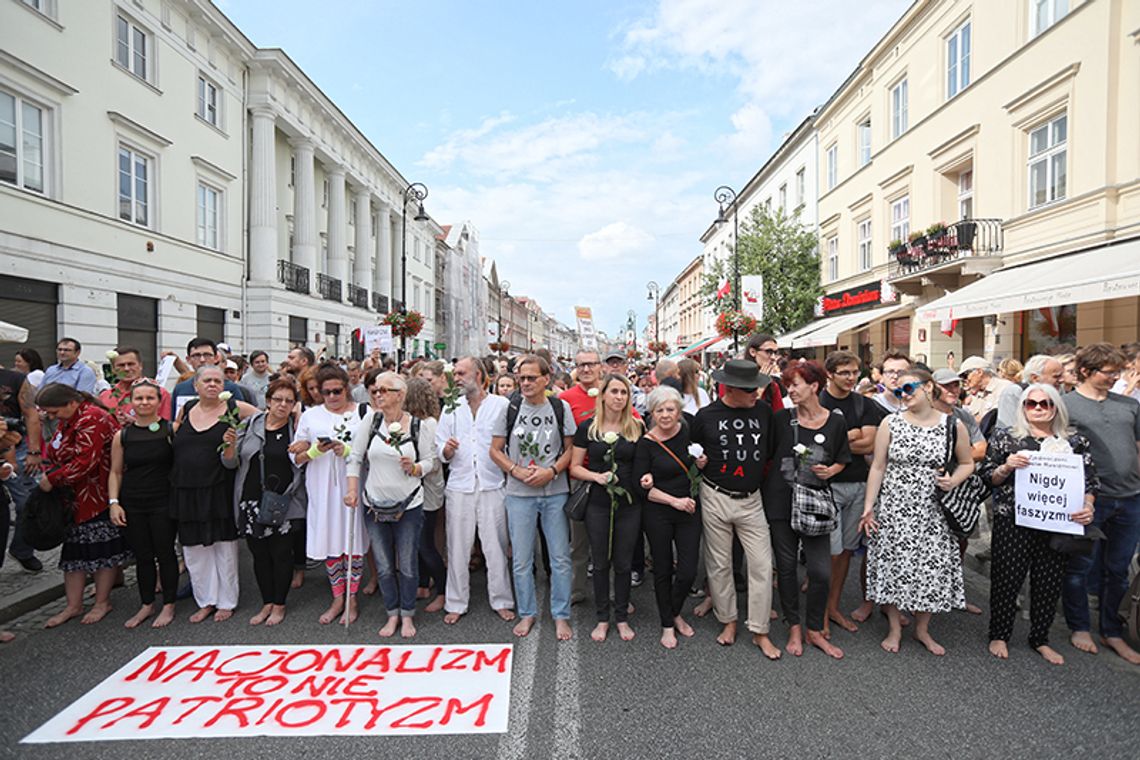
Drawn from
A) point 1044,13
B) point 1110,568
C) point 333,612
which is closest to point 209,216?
point 333,612

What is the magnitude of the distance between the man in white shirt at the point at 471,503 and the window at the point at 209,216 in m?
18.6

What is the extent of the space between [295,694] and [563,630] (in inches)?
71.7

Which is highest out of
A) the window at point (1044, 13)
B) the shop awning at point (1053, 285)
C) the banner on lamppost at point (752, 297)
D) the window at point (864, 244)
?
the window at point (1044, 13)

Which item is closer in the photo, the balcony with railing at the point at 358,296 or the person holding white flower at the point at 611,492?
the person holding white flower at the point at 611,492

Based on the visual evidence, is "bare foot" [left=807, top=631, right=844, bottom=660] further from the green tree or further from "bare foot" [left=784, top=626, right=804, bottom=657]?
the green tree

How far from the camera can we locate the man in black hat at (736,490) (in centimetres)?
437

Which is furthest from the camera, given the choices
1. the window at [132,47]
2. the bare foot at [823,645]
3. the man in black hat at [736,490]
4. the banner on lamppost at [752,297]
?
the banner on lamppost at [752,297]

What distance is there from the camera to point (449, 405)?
5043 mm

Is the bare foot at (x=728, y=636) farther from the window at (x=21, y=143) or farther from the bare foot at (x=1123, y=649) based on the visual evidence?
the window at (x=21, y=143)

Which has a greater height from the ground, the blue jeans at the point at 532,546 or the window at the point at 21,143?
the window at the point at 21,143

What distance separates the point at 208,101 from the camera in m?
19.6

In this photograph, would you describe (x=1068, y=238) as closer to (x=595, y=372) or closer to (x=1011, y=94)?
(x=1011, y=94)

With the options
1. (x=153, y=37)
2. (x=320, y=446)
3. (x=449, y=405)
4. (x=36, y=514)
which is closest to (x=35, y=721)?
(x=36, y=514)

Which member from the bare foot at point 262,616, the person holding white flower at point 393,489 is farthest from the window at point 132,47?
the bare foot at point 262,616
